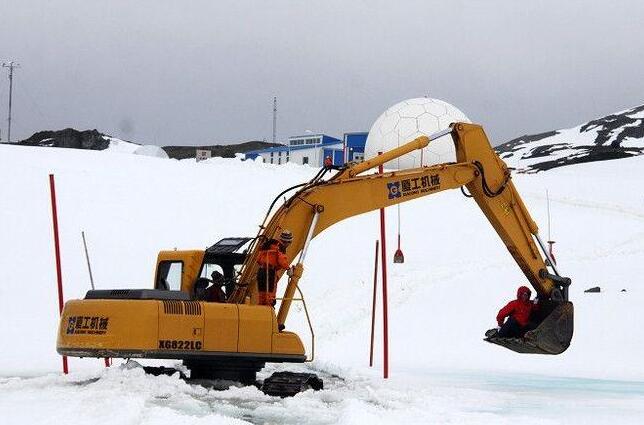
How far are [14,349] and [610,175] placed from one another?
41406mm

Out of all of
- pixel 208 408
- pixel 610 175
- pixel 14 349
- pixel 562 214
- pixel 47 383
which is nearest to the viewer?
pixel 208 408

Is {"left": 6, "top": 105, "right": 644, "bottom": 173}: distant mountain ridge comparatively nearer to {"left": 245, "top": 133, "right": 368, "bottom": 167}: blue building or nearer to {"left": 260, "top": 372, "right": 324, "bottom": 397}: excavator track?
{"left": 245, "top": 133, "right": 368, "bottom": 167}: blue building

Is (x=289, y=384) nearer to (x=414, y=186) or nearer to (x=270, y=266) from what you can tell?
(x=270, y=266)

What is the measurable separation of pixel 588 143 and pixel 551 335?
328 ft

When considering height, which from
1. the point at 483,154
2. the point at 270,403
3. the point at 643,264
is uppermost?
the point at 483,154

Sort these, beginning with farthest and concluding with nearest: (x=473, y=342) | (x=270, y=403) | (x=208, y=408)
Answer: (x=473, y=342) < (x=270, y=403) < (x=208, y=408)

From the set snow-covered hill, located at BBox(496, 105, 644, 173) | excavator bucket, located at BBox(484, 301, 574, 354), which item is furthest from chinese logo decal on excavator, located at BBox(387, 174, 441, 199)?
snow-covered hill, located at BBox(496, 105, 644, 173)

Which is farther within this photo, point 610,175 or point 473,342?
point 610,175

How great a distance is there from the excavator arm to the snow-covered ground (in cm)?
130

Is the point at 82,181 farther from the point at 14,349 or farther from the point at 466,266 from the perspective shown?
the point at 14,349

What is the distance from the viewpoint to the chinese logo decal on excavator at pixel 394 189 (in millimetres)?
14086

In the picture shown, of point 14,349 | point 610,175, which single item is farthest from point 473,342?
point 610,175

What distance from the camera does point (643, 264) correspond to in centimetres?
2392

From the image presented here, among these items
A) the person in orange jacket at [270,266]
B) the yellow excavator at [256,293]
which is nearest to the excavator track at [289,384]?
the yellow excavator at [256,293]
